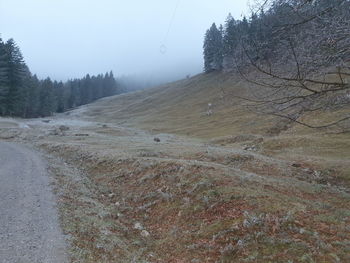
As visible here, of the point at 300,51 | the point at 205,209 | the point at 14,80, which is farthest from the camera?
the point at 14,80

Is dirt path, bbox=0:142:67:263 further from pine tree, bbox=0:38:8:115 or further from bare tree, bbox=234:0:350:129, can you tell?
pine tree, bbox=0:38:8:115

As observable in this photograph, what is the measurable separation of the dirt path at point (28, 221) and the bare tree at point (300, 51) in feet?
26.4

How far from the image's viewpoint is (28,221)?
11297 mm

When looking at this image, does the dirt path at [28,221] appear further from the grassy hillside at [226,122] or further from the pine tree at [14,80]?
the pine tree at [14,80]

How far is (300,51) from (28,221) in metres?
11.2

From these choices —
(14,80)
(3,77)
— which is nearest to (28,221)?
(3,77)

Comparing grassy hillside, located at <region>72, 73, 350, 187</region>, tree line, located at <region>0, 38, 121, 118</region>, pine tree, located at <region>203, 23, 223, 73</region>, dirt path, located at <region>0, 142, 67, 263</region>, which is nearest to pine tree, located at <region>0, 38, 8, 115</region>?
tree line, located at <region>0, 38, 121, 118</region>

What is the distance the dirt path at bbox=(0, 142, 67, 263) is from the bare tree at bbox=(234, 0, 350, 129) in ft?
26.4

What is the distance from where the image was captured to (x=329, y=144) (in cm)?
3091

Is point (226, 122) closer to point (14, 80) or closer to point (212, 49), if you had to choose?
point (14, 80)

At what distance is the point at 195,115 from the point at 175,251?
75.0 metres

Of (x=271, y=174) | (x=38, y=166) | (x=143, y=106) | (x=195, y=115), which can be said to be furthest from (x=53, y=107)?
(x=271, y=174)

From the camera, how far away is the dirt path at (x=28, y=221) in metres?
8.73

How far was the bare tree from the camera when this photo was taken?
34.3 ft
